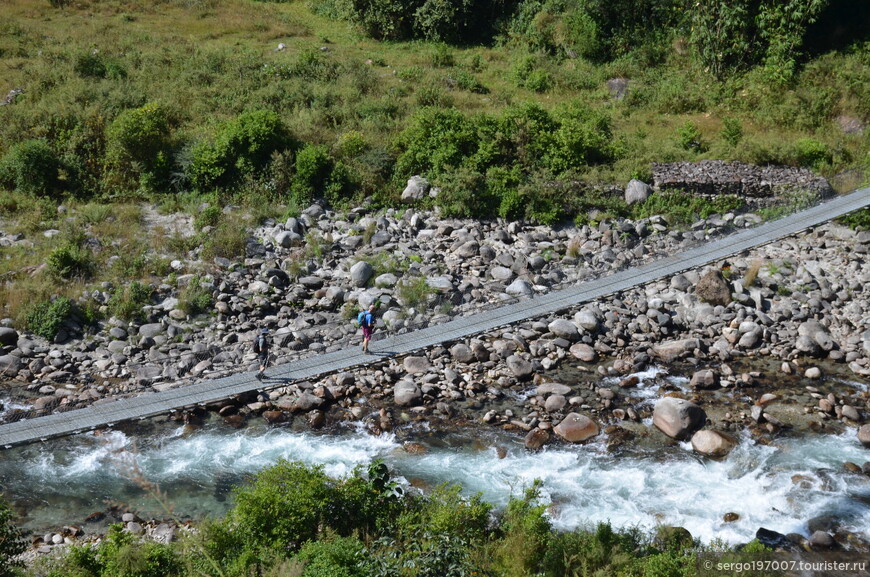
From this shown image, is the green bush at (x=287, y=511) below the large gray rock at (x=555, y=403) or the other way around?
the other way around

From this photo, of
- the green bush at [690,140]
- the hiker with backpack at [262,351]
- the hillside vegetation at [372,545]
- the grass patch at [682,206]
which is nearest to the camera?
the hillside vegetation at [372,545]

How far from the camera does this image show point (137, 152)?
20.3 meters

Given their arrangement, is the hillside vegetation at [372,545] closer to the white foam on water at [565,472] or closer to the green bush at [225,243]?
the white foam on water at [565,472]

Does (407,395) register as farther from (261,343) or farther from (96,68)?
(96,68)

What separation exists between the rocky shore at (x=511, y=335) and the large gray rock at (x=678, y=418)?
37 millimetres

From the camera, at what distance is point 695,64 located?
24.4 metres

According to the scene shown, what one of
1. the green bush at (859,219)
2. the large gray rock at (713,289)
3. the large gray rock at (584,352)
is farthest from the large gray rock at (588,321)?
the green bush at (859,219)

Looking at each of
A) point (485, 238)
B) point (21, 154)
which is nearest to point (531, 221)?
point (485, 238)

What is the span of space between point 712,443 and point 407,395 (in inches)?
211

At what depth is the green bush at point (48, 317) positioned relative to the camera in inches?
600

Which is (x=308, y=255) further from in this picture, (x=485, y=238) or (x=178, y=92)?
(x=178, y=92)

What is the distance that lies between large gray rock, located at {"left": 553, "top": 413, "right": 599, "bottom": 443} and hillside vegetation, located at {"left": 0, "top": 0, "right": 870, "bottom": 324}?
7.22 metres

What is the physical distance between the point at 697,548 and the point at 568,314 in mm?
6409

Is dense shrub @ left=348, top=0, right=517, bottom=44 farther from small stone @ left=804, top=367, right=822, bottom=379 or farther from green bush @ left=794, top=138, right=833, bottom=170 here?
small stone @ left=804, top=367, right=822, bottom=379
